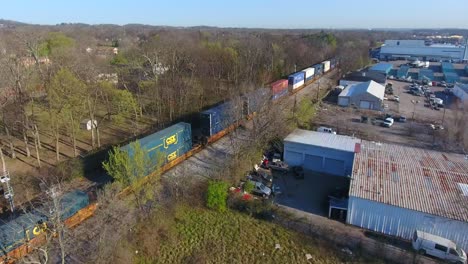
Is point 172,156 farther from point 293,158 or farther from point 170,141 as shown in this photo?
point 293,158

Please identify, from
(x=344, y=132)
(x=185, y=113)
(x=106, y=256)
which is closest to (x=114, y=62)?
(x=185, y=113)

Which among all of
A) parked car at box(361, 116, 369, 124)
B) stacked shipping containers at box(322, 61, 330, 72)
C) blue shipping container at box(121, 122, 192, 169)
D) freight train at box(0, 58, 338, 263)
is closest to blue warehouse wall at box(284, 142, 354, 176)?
freight train at box(0, 58, 338, 263)

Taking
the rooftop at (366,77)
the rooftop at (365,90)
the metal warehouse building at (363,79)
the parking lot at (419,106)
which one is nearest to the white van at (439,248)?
the parking lot at (419,106)

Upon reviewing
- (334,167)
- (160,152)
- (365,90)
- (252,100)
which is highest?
(252,100)

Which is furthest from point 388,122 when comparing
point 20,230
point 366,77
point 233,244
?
point 20,230

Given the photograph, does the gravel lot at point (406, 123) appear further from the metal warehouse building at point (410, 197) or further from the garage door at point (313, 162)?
the metal warehouse building at point (410, 197)

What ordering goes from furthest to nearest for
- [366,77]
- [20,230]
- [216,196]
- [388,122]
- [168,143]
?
[366,77] < [388,122] < [168,143] < [216,196] < [20,230]
